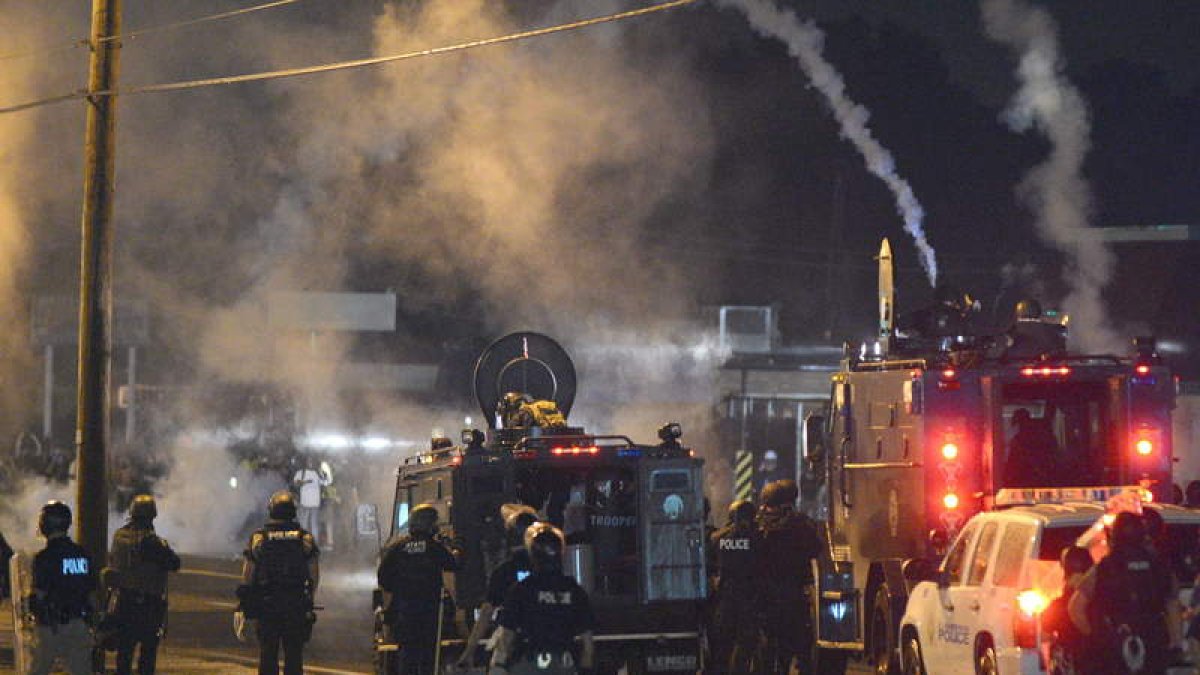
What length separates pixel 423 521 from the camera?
42.9 ft

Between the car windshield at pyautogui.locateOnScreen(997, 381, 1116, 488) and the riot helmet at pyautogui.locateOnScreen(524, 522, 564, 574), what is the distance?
6.53m

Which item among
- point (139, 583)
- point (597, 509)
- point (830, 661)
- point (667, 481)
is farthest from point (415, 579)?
point (830, 661)

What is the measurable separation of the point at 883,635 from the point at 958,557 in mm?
3009

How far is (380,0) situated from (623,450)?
15524 mm

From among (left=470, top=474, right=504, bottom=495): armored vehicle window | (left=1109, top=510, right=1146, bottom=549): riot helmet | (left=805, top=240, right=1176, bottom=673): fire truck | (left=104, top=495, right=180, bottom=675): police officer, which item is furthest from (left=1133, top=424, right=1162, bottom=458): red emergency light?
(left=104, top=495, right=180, bottom=675): police officer

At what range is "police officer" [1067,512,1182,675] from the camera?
10.6 meters

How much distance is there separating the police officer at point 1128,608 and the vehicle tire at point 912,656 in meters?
2.90

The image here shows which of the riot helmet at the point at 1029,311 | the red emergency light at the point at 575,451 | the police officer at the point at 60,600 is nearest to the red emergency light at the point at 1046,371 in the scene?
the riot helmet at the point at 1029,311

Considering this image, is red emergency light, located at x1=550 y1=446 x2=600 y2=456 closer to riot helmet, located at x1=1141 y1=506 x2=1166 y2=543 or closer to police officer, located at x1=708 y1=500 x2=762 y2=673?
police officer, located at x1=708 y1=500 x2=762 y2=673

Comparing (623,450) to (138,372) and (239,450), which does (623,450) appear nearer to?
(239,450)

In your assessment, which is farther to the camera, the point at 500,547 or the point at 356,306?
the point at 356,306

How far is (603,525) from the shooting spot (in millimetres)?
14680

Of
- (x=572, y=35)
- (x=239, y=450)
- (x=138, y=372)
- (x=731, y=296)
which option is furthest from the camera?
(x=731, y=296)

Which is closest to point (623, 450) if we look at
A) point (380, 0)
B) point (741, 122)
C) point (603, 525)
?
point (603, 525)
